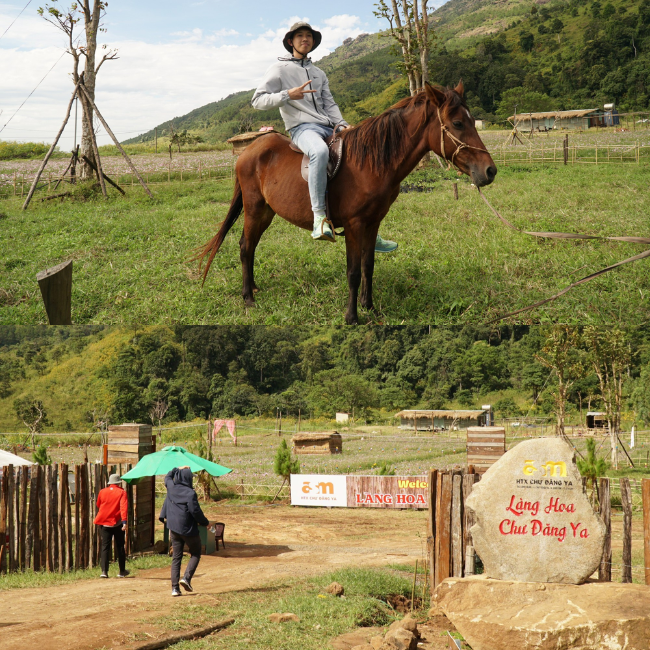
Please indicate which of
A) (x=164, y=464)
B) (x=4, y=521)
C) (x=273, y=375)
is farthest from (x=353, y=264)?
(x=273, y=375)

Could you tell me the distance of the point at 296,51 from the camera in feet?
19.1

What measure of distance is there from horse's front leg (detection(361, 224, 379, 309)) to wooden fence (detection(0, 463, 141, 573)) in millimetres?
3969

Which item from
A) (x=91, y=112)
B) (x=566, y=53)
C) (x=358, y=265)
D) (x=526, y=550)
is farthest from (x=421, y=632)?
(x=566, y=53)

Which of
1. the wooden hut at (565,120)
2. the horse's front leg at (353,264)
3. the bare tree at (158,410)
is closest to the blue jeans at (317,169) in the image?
the horse's front leg at (353,264)

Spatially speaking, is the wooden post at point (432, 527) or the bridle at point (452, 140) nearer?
the bridle at point (452, 140)

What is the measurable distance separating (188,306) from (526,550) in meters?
4.40

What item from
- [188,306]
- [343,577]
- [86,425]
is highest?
[188,306]

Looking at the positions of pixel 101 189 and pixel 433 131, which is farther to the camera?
pixel 101 189

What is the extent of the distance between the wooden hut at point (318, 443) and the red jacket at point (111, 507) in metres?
19.5

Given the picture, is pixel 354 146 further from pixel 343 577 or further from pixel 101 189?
pixel 101 189

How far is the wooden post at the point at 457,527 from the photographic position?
234 inches

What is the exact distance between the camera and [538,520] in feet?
16.2

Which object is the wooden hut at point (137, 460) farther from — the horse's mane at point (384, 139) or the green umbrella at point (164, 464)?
the horse's mane at point (384, 139)

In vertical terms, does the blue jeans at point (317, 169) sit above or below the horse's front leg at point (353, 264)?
above
